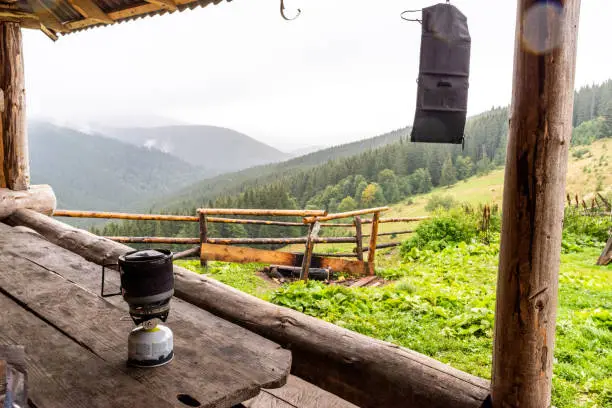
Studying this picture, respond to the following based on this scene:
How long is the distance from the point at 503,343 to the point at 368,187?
40461 mm

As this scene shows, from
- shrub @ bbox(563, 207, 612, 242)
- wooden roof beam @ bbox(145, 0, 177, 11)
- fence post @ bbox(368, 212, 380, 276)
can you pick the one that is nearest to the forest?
shrub @ bbox(563, 207, 612, 242)

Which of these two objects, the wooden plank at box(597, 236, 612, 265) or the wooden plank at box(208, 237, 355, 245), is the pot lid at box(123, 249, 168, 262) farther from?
the wooden plank at box(597, 236, 612, 265)

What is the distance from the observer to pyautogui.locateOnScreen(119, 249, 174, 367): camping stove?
4.27ft

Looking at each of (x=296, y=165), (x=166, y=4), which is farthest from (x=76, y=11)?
(x=296, y=165)

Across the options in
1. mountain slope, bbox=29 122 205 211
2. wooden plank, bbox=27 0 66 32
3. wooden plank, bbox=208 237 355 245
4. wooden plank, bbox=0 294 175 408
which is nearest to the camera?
wooden plank, bbox=0 294 175 408

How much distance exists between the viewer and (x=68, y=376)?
1.33 m

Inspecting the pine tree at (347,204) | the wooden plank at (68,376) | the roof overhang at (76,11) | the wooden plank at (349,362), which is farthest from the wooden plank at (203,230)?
the pine tree at (347,204)

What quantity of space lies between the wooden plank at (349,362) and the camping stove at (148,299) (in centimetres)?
45

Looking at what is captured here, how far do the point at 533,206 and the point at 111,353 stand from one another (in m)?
1.40

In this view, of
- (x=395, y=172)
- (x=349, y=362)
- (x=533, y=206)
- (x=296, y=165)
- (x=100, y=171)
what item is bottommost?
(x=349, y=362)

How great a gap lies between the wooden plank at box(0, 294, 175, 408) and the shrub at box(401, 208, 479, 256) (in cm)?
880

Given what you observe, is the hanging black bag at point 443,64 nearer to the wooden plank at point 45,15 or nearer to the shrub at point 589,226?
the wooden plank at point 45,15

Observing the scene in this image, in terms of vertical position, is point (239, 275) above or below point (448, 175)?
below

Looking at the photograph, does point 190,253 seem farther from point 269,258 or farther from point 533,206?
point 533,206
